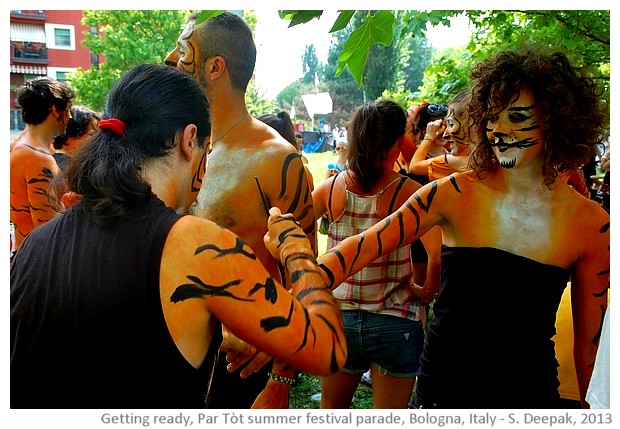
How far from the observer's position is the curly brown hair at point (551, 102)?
211cm

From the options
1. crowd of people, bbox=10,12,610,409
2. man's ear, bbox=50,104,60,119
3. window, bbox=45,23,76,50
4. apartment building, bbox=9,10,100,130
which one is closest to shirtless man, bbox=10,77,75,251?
man's ear, bbox=50,104,60,119

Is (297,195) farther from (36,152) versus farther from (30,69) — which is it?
(30,69)

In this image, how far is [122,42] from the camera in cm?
2530

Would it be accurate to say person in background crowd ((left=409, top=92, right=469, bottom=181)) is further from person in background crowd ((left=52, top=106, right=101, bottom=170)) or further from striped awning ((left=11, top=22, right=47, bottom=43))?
striped awning ((left=11, top=22, right=47, bottom=43))

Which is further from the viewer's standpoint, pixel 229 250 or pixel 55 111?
pixel 55 111

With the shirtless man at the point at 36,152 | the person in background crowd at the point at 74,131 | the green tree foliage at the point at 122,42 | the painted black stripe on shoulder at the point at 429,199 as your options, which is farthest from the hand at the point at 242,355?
the green tree foliage at the point at 122,42

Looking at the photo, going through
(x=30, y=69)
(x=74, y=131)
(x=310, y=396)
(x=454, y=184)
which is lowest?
(x=310, y=396)

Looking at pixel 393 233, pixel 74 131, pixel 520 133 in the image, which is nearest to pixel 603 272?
pixel 520 133

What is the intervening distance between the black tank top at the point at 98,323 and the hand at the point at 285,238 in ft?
1.51

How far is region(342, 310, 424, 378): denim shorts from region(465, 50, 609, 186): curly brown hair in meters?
1.02

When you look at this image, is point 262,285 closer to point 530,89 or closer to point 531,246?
point 531,246

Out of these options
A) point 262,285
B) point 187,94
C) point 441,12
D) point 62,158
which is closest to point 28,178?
point 62,158

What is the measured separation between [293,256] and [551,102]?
111 centimetres
